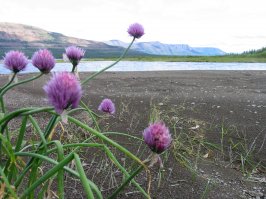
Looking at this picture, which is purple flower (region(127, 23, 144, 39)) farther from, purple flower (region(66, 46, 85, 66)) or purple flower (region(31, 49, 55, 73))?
purple flower (region(31, 49, 55, 73))

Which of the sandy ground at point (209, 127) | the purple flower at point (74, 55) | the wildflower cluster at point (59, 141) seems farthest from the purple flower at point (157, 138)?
the sandy ground at point (209, 127)

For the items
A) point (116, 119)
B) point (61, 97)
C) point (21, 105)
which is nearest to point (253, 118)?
point (116, 119)

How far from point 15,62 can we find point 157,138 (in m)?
0.58

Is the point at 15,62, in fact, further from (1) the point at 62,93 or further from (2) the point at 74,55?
(1) the point at 62,93

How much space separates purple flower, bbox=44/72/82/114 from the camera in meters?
0.57

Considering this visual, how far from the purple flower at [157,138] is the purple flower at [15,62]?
1.79 feet

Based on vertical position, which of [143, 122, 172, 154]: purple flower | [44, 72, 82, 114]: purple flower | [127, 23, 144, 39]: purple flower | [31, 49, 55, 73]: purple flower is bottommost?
[143, 122, 172, 154]: purple flower

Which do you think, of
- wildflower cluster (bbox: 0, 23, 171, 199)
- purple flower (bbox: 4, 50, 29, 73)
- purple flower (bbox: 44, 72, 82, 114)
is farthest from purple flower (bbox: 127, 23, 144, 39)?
purple flower (bbox: 44, 72, 82, 114)

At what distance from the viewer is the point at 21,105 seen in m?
3.45

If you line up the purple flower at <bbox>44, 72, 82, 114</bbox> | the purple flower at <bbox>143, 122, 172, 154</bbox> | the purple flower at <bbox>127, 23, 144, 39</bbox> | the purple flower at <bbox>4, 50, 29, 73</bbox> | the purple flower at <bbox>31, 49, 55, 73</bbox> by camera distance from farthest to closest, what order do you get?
the purple flower at <bbox>127, 23, 144, 39</bbox>, the purple flower at <bbox>4, 50, 29, 73</bbox>, the purple flower at <bbox>31, 49, 55, 73</bbox>, the purple flower at <bbox>143, 122, 172, 154</bbox>, the purple flower at <bbox>44, 72, 82, 114</bbox>

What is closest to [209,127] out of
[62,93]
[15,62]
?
[15,62]

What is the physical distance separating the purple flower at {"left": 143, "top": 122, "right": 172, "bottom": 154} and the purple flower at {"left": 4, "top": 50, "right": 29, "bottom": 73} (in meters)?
0.55

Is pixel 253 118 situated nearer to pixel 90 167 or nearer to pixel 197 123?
pixel 197 123

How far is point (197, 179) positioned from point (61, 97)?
127cm
